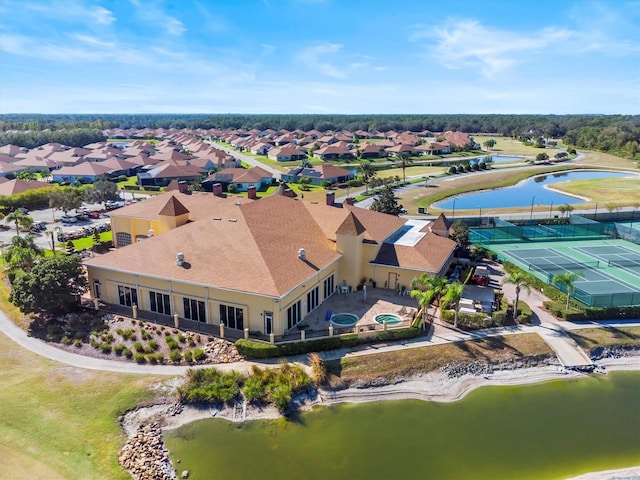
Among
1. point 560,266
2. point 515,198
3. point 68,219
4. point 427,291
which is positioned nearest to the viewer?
point 427,291

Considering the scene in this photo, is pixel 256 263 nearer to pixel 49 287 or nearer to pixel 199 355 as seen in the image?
pixel 199 355

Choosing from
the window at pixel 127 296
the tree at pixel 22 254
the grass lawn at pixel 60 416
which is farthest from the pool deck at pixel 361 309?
the tree at pixel 22 254

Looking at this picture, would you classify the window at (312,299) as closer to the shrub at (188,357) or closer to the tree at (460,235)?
the shrub at (188,357)

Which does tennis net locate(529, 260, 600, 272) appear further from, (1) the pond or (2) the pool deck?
(1) the pond

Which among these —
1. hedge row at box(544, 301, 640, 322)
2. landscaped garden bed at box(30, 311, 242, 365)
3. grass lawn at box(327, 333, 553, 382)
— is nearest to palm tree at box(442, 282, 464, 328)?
grass lawn at box(327, 333, 553, 382)

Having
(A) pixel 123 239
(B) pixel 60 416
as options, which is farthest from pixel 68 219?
(B) pixel 60 416

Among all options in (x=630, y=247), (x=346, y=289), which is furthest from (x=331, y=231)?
(x=630, y=247)
